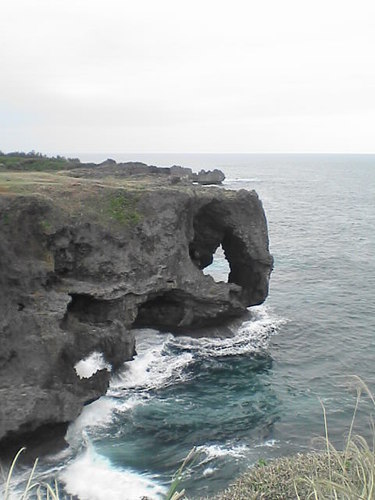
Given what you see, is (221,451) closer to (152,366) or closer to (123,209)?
(152,366)

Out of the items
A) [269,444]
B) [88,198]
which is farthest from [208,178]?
[269,444]

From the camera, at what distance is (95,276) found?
95.2 ft

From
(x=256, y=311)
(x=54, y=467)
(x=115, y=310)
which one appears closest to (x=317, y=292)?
(x=256, y=311)

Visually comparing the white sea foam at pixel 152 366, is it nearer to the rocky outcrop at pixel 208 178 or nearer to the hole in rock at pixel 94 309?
the hole in rock at pixel 94 309

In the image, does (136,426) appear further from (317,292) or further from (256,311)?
(317,292)

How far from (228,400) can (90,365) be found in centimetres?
771

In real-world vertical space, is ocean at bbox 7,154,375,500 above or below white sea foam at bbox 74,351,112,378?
below

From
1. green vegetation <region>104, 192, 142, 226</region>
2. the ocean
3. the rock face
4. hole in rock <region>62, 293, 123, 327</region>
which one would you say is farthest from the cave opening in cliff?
hole in rock <region>62, 293, 123, 327</region>

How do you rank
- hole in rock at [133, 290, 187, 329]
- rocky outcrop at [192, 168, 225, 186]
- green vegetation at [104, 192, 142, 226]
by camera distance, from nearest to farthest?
1. green vegetation at [104, 192, 142, 226]
2. hole in rock at [133, 290, 187, 329]
3. rocky outcrop at [192, 168, 225, 186]

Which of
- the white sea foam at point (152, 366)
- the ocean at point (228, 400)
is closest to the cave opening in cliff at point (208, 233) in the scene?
the ocean at point (228, 400)

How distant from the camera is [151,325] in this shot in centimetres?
3675

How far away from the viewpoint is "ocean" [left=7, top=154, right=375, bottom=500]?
21938 mm

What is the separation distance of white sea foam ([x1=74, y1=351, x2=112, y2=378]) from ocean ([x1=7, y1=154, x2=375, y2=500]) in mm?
231

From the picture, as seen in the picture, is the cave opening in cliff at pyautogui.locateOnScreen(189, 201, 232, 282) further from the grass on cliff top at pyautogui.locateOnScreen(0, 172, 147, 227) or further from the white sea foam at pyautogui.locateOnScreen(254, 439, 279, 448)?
the white sea foam at pyautogui.locateOnScreen(254, 439, 279, 448)
